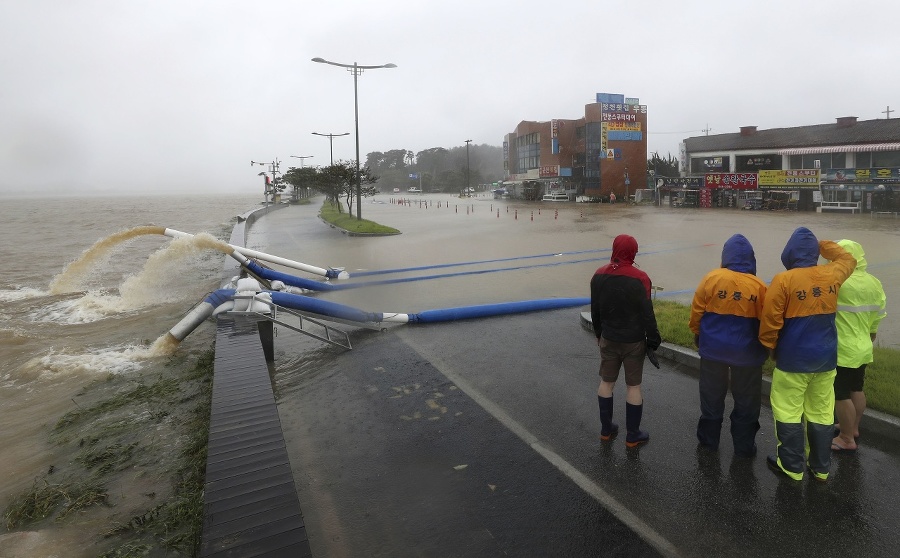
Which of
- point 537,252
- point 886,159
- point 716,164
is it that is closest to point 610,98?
point 716,164

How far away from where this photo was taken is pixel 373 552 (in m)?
3.58

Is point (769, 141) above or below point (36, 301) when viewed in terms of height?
above

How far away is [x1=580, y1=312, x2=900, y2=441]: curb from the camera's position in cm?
482

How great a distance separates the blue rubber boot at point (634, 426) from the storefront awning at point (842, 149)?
40646 mm

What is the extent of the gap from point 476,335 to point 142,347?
4.94m

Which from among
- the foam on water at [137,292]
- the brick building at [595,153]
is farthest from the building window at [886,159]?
the foam on water at [137,292]

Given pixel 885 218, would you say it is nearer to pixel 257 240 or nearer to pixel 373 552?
pixel 257 240

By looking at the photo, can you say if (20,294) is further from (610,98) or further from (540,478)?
(610,98)

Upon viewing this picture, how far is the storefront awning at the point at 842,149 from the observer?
3625 centimetres

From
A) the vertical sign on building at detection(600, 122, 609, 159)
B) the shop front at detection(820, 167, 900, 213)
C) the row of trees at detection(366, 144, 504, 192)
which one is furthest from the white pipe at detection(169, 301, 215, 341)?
the row of trees at detection(366, 144, 504, 192)

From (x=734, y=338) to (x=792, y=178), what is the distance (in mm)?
39203

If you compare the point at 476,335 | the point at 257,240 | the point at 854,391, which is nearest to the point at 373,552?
the point at 854,391

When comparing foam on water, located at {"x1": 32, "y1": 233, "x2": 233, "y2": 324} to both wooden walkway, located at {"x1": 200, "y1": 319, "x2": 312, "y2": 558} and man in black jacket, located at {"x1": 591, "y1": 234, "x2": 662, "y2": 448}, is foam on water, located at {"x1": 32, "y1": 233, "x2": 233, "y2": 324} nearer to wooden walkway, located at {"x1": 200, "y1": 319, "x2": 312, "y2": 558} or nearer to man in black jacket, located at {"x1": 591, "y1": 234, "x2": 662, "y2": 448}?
wooden walkway, located at {"x1": 200, "y1": 319, "x2": 312, "y2": 558}

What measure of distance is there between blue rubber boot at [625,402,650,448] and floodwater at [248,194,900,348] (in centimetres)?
451
